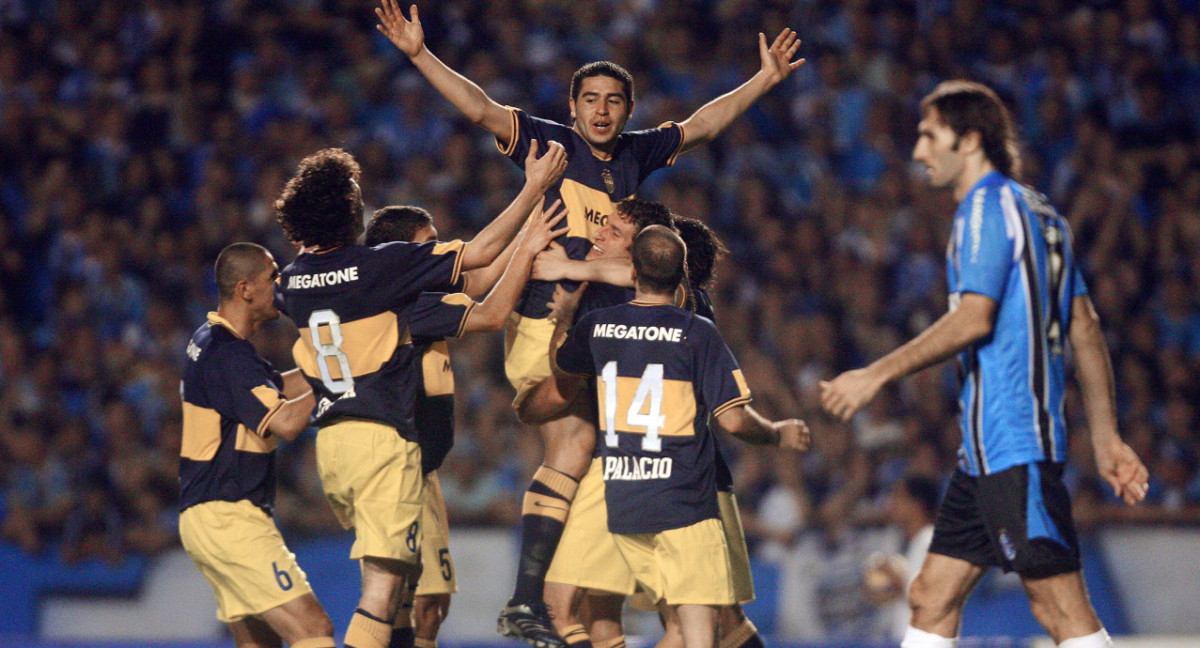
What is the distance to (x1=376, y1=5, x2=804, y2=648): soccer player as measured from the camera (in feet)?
17.1

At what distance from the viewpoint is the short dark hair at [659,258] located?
4.70 m

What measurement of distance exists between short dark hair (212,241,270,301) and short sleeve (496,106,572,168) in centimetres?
112

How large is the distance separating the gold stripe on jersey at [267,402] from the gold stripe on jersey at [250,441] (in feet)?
0.53

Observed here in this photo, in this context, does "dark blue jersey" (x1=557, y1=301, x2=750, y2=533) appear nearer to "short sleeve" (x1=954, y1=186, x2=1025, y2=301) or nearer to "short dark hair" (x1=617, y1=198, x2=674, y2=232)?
"short dark hair" (x1=617, y1=198, x2=674, y2=232)

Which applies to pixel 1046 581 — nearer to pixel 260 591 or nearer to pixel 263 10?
pixel 260 591

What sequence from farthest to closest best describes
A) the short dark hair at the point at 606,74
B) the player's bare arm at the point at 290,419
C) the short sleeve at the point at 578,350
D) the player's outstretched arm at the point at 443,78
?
the short dark hair at the point at 606,74
the player's outstretched arm at the point at 443,78
the player's bare arm at the point at 290,419
the short sleeve at the point at 578,350

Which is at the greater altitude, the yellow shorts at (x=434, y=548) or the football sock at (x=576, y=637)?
the yellow shorts at (x=434, y=548)

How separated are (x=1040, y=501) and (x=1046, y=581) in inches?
10.5

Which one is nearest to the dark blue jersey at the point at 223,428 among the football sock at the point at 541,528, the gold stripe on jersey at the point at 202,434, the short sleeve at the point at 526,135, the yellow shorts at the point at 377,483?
the gold stripe on jersey at the point at 202,434

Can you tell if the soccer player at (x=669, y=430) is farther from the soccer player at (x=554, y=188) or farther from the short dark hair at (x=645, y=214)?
the soccer player at (x=554, y=188)

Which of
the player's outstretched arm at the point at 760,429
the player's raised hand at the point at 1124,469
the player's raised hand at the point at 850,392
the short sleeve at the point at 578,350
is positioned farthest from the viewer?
the short sleeve at the point at 578,350

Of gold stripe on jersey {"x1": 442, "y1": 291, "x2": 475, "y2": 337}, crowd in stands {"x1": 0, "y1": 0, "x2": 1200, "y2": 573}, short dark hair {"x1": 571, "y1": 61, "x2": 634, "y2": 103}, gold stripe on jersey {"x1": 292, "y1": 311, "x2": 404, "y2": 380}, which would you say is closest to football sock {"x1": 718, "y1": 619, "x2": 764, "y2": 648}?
gold stripe on jersey {"x1": 442, "y1": 291, "x2": 475, "y2": 337}

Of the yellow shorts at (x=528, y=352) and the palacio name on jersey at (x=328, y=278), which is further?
the yellow shorts at (x=528, y=352)

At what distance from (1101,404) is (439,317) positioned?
2441 mm
